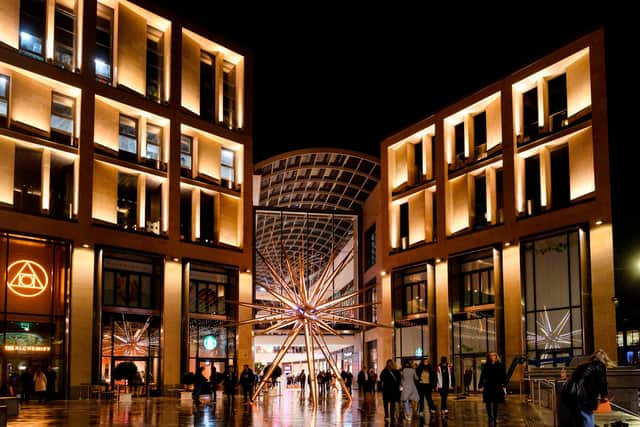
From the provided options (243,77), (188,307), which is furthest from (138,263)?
(243,77)

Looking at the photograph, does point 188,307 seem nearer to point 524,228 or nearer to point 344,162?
point 524,228

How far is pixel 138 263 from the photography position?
41656 millimetres

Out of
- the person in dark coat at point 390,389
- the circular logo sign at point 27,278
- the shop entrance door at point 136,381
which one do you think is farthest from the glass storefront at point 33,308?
the person in dark coat at point 390,389

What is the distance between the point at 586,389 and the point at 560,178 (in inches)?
1246

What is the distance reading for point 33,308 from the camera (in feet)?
117

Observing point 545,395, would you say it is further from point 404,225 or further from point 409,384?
point 404,225

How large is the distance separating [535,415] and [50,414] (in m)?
15.3

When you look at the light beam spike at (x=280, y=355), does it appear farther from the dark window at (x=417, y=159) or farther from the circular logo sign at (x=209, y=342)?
the dark window at (x=417, y=159)

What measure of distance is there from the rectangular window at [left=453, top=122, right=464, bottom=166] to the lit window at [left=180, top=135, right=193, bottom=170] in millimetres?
16560

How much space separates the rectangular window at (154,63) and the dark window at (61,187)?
292 inches

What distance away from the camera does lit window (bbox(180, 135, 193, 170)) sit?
4591 cm

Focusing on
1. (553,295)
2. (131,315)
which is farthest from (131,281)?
(553,295)

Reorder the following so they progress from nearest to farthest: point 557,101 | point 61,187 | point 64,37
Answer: point 61,187, point 64,37, point 557,101

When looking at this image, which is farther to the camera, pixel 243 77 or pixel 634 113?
pixel 243 77
